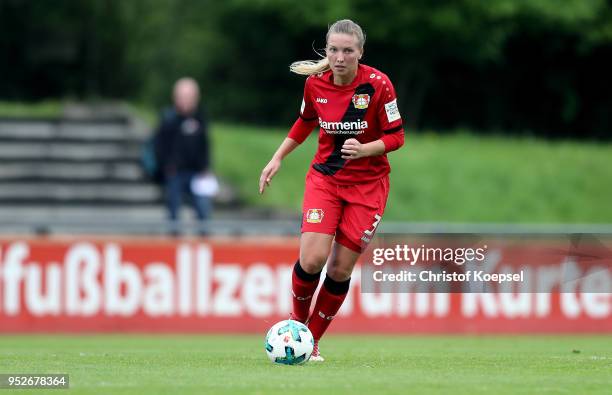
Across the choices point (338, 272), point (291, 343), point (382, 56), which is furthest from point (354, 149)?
point (382, 56)

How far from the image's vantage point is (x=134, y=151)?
2450 cm

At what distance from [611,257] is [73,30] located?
23561 millimetres

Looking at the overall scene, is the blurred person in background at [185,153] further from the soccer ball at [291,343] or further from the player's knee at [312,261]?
the soccer ball at [291,343]

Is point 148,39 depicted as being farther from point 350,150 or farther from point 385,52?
point 350,150

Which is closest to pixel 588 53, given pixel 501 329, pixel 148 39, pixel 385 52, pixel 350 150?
pixel 385 52

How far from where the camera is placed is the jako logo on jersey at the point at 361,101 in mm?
9797

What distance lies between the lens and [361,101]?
32.1ft

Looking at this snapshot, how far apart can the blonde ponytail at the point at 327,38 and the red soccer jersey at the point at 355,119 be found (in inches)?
2.5

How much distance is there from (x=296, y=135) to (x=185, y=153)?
8575 millimetres

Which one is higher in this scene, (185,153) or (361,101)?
(361,101)

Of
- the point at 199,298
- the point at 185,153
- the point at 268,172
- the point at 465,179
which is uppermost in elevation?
the point at 185,153

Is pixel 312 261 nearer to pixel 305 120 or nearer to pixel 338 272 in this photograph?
pixel 338 272

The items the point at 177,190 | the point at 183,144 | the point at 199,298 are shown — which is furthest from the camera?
the point at 177,190

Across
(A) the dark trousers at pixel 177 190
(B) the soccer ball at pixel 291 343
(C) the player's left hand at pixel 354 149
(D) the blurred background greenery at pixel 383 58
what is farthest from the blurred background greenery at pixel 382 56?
(B) the soccer ball at pixel 291 343
